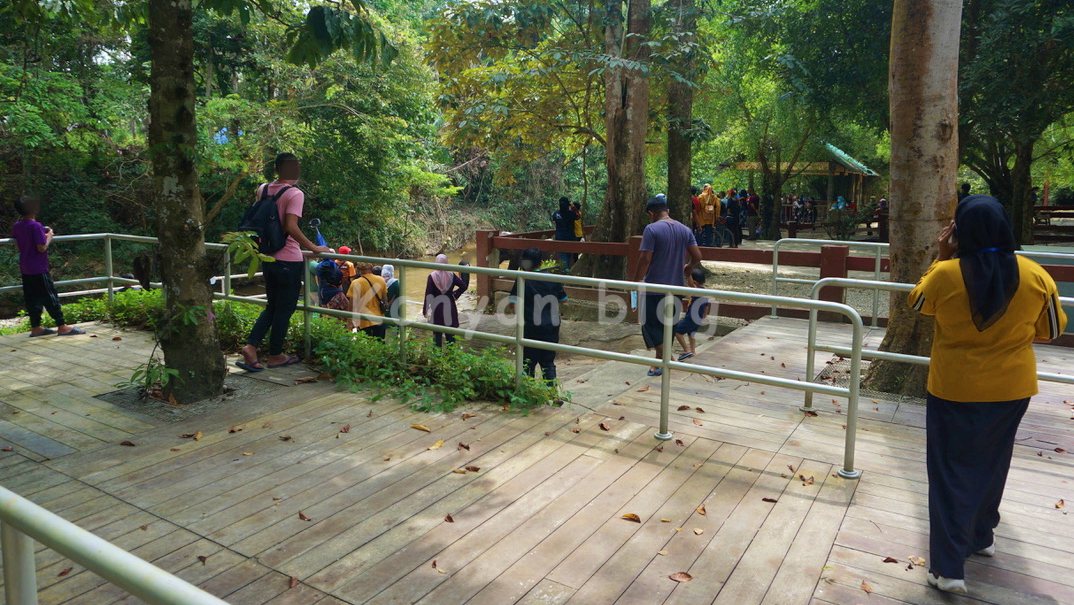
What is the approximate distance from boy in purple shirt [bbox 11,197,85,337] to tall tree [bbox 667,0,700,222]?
10487mm

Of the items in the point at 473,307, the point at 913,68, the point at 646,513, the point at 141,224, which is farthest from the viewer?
the point at 141,224

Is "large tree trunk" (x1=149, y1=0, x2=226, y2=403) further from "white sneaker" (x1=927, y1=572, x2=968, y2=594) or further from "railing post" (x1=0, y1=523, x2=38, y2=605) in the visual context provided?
"white sneaker" (x1=927, y1=572, x2=968, y2=594)

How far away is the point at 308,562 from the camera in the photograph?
3.62m

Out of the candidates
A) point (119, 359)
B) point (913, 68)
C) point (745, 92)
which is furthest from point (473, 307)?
point (745, 92)

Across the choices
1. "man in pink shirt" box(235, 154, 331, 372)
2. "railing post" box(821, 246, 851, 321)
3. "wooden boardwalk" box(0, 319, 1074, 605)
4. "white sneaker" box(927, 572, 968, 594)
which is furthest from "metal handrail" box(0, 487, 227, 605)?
"railing post" box(821, 246, 851, 321)

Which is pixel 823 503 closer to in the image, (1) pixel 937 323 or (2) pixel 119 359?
(1) pixel 937 323

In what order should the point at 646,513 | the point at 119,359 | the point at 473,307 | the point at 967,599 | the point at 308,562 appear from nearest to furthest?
the point at 967,599 < the point at 308,562 < the point at 646,513 < the point at 119,359 < the point at 473,307

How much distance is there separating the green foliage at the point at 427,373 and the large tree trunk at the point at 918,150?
3.36 metres

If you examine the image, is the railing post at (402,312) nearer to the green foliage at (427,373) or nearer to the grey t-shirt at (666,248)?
the green foliage at (427,373)

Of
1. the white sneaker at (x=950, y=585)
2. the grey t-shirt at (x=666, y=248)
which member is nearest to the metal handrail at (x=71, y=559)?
the white sneaker at (x=950, y=585)

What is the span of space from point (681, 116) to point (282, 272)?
1139cm

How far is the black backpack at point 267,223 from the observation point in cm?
646

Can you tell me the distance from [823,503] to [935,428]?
3.24 feet

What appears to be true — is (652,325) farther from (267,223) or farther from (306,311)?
(267,223)
